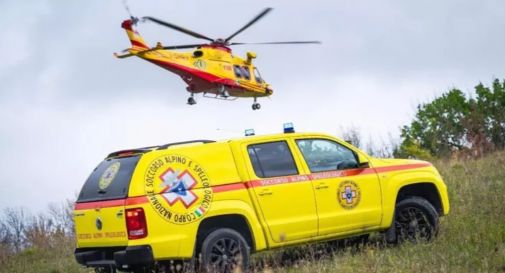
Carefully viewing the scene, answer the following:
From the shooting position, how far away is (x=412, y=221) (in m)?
11.2

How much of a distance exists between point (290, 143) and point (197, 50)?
1542cm

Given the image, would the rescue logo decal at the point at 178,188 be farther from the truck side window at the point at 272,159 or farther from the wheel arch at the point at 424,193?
the wheel arch at the point at 424,193

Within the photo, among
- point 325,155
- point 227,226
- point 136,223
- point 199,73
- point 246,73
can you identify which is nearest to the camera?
point 136,223

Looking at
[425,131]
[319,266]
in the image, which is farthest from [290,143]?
[425,131]

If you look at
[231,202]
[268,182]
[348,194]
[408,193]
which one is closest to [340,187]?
[348,194]

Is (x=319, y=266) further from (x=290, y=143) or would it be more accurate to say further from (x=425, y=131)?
(x=425, y=131)

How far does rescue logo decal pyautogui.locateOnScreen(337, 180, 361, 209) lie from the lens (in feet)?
34.5

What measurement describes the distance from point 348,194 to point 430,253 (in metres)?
1.34

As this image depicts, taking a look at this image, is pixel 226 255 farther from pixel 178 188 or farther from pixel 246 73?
pixel 246 73

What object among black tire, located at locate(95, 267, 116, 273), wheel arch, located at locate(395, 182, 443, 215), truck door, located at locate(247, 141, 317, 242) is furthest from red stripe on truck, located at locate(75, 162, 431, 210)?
black tire, located at locate(95, 267, 116, 273)

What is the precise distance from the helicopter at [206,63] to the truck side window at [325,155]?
13.7m

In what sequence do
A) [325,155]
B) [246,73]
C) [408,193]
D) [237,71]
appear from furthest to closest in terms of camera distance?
[246,73] → [237,71] → [408,193] → [325,155]

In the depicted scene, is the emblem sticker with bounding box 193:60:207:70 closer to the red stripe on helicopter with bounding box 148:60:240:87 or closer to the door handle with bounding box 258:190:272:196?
the red stripe on helicopter with bounding box 148:60:240:87

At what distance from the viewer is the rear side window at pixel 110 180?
9289 millimetres
